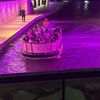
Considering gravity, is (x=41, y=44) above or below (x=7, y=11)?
above

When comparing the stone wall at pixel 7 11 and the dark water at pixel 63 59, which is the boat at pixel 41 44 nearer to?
the dark water at pixel 63 59

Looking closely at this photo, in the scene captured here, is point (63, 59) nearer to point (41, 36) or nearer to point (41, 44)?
point (41, 44)

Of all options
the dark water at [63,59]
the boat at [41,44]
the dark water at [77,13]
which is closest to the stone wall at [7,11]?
the dark water at [77,13]

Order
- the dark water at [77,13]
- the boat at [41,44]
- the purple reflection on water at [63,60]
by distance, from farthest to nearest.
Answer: the dark water at [77,13] → the boat at [41,44] → the purple reflection on water at [63,60]

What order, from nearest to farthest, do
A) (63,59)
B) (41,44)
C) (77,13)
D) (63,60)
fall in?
(63,60), (63,59), (41,44), (77,13)

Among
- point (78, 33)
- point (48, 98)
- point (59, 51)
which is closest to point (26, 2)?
point (78, 33)

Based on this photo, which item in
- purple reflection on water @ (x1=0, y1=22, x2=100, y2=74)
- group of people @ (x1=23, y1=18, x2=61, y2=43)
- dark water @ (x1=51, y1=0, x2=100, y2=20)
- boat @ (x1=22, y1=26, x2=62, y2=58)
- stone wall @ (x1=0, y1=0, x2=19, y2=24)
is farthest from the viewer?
dark water @ (x1=51, y1=0, x2=100, y2=20)

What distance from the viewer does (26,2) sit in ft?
128

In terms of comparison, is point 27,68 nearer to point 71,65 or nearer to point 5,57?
point 71,65

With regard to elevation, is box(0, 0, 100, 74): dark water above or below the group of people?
below

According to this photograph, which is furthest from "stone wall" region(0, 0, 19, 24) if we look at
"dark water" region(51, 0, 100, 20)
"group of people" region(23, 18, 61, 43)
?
"group of people" region(23, 18, 61, 43)

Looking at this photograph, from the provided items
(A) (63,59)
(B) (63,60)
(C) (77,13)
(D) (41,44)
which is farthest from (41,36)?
(C) (77,13)

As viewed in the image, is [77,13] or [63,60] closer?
[63,60]

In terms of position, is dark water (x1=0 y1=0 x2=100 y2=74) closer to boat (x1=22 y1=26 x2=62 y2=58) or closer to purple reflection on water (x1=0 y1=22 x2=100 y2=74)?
purple reflection on water (x1=0 y1=22 x2=100 y2=74)
